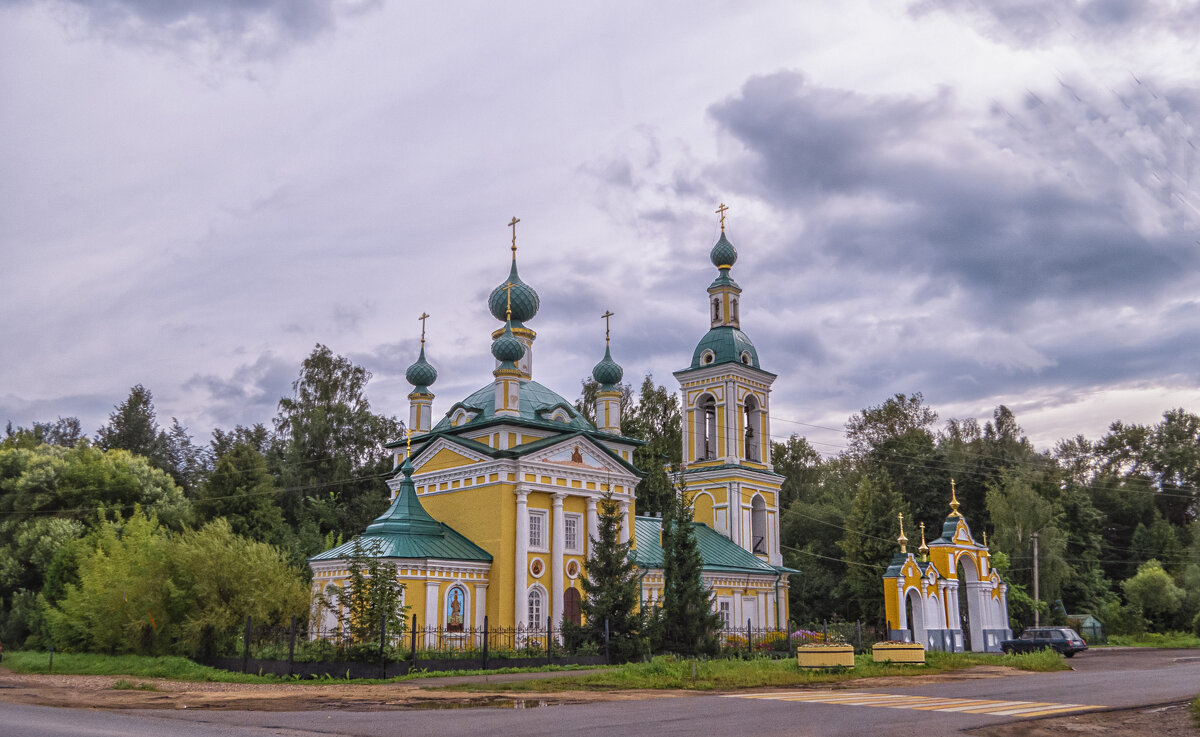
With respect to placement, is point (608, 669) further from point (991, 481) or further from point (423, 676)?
point (991, 481)

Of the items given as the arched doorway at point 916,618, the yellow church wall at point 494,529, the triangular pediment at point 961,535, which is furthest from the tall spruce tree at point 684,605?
the triangular pediment at point 961,535

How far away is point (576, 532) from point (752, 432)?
45.9 ft

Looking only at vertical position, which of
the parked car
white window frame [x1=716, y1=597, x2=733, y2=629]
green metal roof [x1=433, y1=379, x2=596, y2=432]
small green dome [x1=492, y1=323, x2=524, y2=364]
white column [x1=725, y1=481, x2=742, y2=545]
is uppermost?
small green dome [x1=492, y1=323, x2=524, y2=364]

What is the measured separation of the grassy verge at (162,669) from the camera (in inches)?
837

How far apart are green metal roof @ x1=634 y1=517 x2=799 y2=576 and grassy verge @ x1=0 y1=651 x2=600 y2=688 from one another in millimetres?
12696

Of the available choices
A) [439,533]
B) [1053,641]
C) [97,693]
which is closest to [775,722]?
[97,693]

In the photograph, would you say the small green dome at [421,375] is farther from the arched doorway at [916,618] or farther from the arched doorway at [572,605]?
the arched doorway at [916,618]

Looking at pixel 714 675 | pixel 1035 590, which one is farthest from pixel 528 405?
pixel 1035 590

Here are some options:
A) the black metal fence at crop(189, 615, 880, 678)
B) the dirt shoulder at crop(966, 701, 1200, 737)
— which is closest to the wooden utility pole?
the black metal fence at crop(189, 615, 880, 678)

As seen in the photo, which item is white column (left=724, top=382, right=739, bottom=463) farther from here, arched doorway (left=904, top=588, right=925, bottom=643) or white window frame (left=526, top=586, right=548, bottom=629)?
white window frame (left=526, top=586, right=548, bottom=629)

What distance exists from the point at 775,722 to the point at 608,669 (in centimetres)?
1042

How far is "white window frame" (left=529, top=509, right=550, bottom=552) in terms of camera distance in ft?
103

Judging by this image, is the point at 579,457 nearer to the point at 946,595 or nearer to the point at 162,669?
the point at 946,595

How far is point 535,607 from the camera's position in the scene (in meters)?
30.8
